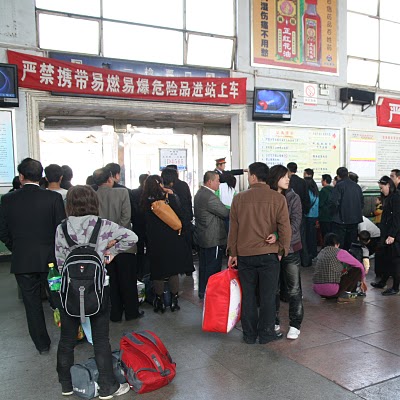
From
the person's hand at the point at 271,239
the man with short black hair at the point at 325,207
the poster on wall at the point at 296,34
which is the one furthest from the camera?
the poster on wall at the point at 296,34

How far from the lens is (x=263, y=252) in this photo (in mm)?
3658

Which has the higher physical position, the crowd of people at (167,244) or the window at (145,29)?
the window at (145,29)

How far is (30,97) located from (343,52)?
6.85m

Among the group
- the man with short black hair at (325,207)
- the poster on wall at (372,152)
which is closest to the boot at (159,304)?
the man with short black hair at (325,207)

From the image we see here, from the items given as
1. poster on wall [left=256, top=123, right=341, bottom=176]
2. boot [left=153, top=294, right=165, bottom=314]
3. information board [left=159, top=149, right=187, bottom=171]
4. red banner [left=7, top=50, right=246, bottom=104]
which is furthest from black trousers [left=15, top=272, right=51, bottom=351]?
poster on wall [left=256, top=123, right=341, bottom=176]

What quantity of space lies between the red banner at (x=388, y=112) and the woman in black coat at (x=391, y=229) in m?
5.26

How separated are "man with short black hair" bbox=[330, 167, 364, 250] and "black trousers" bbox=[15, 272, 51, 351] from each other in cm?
463

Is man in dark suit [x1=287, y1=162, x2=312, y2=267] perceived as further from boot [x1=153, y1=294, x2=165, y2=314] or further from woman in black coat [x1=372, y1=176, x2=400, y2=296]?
boot [x1=153, y1=294, x2=165, y2=314]

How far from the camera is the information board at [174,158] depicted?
9.38 m

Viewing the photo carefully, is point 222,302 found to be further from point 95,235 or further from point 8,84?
point 8,84

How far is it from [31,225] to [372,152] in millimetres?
8903

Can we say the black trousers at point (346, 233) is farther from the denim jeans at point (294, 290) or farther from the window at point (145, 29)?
the window at point (145, 29)

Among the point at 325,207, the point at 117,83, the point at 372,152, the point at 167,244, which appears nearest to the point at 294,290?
the point at 167,244

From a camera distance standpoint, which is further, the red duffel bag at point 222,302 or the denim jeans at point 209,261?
the denim jeans at point 209,261
